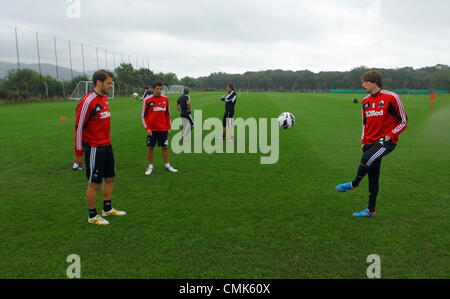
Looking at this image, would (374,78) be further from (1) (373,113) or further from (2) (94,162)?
(2) (94,162)

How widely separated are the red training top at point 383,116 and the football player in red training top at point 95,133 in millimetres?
4061

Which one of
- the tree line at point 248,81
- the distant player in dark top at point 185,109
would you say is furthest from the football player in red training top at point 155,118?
the tree line at point 248,81

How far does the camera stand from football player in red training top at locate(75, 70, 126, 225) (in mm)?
4891

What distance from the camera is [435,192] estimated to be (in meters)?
6.76

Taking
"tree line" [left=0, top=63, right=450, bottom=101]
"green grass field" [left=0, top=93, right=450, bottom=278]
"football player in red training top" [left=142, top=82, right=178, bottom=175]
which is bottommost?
"green grass field" [left=0, top=93, right=450, bottom=278]

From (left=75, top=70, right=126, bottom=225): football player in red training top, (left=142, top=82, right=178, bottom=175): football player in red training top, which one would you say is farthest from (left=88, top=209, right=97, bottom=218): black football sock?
(left=142, top=82, right=178, bottom=175): football player in red training top

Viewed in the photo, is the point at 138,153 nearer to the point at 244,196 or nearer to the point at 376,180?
the point at 244,196

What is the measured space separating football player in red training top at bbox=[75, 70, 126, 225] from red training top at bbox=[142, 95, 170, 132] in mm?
2806

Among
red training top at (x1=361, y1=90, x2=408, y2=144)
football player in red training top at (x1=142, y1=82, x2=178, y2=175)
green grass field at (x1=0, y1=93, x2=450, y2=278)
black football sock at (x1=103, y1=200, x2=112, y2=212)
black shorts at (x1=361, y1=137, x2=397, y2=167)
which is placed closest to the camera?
green grass field at (x1=0, y1=93, x2=450, y2=278)

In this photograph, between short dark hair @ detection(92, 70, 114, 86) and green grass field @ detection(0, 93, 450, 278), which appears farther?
short dark hair @ detection(92, 70, 114, 86)

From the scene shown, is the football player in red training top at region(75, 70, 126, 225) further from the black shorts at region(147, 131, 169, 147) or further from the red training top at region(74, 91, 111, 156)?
the black shorts at region(147, 131, 169, 147)

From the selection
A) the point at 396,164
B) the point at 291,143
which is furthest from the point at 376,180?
the point at 291,143

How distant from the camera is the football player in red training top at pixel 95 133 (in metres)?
4.89
